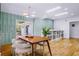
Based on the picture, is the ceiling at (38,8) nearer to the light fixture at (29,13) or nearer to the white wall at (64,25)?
the light fixture at (29,13)

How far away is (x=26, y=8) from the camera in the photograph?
1.97 metres

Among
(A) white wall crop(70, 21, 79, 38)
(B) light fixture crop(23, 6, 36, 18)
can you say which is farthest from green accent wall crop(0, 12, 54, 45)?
(A) white wall crop(70, 21, 79, 38)

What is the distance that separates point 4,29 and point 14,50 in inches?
16.5

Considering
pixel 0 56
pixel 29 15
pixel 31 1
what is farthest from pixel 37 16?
pixel 0 56

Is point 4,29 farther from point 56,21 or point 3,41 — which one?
point 56,21

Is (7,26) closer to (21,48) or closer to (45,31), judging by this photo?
(21,48)

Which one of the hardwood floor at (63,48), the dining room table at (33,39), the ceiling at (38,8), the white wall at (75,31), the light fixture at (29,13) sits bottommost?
the hardwood floor at (63,48)

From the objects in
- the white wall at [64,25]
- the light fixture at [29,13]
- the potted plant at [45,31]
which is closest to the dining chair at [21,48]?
the potted plant at [45,31]

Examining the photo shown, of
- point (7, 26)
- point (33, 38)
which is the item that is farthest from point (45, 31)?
point (7, 26)

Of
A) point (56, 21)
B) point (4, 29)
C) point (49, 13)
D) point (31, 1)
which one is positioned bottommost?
point (4, 29)

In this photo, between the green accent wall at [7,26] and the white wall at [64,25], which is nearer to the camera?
the green accent wall at [7,26]

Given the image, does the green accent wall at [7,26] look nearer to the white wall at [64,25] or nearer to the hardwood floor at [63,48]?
the hardwood floor at [63,48]

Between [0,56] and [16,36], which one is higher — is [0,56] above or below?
below

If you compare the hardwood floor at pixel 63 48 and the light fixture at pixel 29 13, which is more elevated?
the light fixture at pixel 29 13
